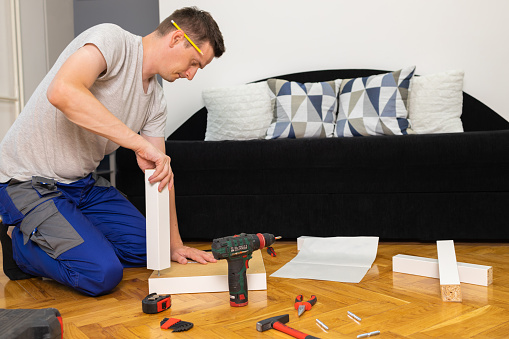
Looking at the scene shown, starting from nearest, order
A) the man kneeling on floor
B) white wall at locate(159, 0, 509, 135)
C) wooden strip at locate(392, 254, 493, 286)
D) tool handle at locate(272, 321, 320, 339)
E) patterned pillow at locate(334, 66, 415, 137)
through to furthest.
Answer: tool handle at locate(272, 321, 320, 339)
the man kneeling on floor
wooden strip at locate(392, 254, 493, 286)
patterned pillow at locate(334, 66, 415, 137)
white wall at locate(159, 0, 509, 135)

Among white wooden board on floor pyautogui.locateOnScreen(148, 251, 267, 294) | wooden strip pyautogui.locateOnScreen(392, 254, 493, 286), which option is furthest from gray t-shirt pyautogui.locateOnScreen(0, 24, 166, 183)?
wooden strip pyautogui.locateOnScreen(392, 254, 493, 286)

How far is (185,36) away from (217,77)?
1.95 meters

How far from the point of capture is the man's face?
166 centimetres

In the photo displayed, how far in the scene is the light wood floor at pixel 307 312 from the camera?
4.09 ft

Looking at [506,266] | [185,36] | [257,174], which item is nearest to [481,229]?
[506,266]

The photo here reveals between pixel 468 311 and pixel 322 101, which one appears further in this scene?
pixel 322 101

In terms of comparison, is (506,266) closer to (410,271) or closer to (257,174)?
(410,271)

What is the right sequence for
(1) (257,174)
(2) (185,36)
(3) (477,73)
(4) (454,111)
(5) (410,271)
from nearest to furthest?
1. (2) (185,36)
2. (5) (410,271)
3. (1) (257,174)
4. (4) (454,111)
5. (3) (477,73)

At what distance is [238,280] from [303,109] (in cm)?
179

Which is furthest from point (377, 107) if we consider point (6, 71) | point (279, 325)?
point (6, 71)

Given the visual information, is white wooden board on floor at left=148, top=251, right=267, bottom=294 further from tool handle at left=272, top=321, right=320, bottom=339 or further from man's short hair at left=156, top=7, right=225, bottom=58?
man's short hair at left=156, top=7, right=225, bottom=58

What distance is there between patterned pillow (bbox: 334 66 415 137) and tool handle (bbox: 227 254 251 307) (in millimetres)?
1715

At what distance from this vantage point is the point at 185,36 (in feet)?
5.37

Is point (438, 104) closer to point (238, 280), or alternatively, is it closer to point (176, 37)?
point (176, 37)
